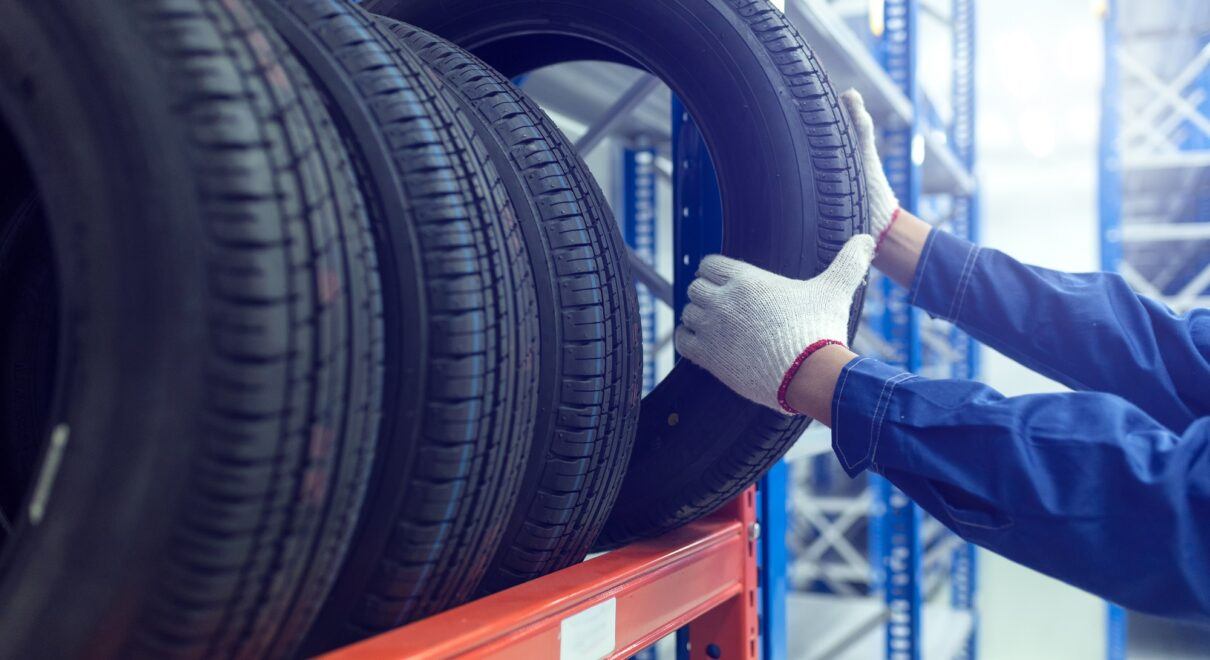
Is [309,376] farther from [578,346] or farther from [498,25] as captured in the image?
[498,25]

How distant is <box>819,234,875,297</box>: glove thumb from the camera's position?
38.5 inches

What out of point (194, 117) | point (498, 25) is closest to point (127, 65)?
point (194, 117)

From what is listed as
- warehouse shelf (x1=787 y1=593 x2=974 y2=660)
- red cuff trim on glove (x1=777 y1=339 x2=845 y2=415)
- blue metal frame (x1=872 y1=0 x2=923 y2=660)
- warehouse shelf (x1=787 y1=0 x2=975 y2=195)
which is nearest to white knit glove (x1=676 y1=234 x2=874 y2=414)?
Result: red cuff trim on glove (x1=777 y1=339 x2=845 y2=415)

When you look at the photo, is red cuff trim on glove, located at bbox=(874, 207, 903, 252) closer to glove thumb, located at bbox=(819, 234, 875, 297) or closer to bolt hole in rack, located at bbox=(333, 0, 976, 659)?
bolt hole in rack, located at bbox=(333, 0, 976, 659)

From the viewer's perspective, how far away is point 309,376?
1.70ft

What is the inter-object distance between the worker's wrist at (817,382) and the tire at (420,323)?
35 centimetres

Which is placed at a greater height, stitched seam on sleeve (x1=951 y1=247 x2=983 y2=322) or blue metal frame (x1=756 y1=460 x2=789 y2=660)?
stitched seam on sleeve (x1=951 y1=247 x2=983 y2=322)

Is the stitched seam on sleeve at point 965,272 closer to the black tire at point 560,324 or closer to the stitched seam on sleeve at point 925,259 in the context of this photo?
the stitched seam on sleeve at point 925,259

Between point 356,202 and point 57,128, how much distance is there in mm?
181

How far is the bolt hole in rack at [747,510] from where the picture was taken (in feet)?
2.65

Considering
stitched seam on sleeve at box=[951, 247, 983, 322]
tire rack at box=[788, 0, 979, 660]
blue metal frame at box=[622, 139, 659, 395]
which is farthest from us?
blue metal frame at box=[622, 139, 659, 395]

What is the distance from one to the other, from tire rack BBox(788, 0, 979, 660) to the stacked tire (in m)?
0.93

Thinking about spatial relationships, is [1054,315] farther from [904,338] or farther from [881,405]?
[904,338]

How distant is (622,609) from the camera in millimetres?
872
